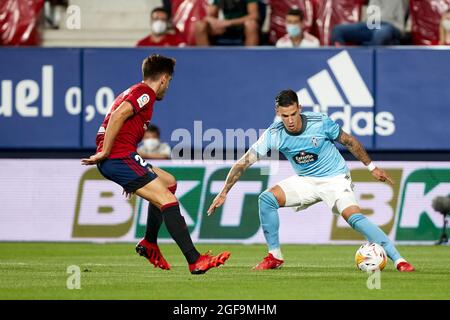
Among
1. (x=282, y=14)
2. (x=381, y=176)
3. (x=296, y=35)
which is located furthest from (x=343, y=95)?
(x=381, y=176)

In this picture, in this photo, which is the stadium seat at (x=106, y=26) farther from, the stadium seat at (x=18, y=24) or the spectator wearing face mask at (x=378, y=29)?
the spectator wearing face mask at (x=378, y=29)

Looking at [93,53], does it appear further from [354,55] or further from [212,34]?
[354,55]

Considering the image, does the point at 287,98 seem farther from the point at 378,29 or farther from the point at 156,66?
the point at 378,29

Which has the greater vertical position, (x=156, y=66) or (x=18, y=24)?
(x=18, y=24)

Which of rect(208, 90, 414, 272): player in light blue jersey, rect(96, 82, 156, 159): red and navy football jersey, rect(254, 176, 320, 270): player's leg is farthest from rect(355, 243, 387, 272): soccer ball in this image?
rect(96, 82, 156, 159): red and navy football jersey

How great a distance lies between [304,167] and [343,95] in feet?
17.0

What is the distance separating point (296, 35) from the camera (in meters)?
17.8

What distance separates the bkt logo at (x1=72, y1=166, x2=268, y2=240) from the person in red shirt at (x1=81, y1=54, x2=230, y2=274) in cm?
616

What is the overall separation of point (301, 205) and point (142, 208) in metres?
5.52

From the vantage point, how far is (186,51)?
57.3ft

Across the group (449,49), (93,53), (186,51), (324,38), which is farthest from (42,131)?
(449,49)

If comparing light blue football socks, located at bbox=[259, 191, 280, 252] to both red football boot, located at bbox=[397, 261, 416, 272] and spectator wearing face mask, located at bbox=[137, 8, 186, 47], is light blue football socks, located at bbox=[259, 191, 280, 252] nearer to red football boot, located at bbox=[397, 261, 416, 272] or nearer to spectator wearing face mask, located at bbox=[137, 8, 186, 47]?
red football boot, located at bbox=[397, 261, 416, 272]

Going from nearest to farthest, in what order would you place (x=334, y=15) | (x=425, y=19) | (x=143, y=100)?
(x=143, y=100), (x=425, y=19), (x=334, y=15)

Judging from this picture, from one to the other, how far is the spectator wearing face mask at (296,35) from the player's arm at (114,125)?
23.5 ft
